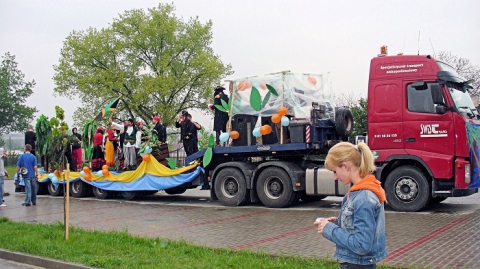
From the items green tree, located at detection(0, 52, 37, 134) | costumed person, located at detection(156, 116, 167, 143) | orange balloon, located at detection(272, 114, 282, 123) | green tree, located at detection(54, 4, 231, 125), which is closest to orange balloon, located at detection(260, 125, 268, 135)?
orange balloon, located at detection(272, 114, 282, 123)

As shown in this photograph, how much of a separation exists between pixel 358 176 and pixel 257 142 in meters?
10.7

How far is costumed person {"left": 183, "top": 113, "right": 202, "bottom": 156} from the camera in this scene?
16688mm

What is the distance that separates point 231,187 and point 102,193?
546cm

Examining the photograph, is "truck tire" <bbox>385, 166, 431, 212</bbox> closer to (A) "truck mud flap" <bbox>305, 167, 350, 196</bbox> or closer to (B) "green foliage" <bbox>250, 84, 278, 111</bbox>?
(A) "truck mud flap" <bbox>305, 167, 350, 196</bbox>

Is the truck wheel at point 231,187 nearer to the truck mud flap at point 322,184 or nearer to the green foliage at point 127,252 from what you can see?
the truck mud flap at point 322,184

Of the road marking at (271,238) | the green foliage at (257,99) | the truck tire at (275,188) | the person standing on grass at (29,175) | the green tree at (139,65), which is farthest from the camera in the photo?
the green tree at (139,65)

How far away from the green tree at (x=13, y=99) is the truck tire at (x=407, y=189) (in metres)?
71.1

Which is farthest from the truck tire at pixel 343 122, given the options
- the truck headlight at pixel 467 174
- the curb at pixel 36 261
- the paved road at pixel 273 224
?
the curb at pixel 36 261

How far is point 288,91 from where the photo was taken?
1390 cm

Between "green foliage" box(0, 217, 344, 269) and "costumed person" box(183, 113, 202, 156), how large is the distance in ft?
21.9

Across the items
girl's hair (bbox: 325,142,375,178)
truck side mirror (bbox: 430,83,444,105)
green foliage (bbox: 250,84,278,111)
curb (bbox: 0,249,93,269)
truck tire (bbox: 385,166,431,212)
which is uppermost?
green foliage (bbox: 250,84,278,111)

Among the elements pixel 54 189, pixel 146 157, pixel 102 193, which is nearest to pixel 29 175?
pixel 102 193

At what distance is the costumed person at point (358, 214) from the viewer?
3465 millimetres

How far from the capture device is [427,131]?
11555mm
